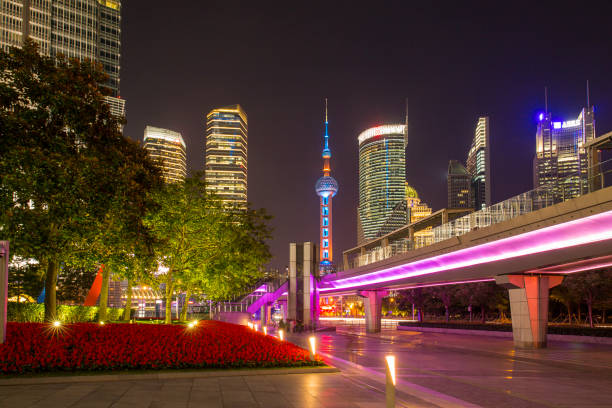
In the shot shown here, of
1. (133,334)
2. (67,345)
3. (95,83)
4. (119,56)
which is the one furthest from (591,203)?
(119,56)

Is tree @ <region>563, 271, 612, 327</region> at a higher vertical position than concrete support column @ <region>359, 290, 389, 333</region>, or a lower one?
higher

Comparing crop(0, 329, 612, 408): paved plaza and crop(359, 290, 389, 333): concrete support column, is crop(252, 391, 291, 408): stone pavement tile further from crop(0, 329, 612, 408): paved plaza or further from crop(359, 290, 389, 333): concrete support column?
crop(359, 290, 389, 333): concrete support column

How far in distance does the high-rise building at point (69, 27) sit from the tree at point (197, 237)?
13227 centimetres

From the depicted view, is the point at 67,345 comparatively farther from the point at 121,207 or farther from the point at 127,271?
the point at 127,271

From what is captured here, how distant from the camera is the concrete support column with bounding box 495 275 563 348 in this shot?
32.9m

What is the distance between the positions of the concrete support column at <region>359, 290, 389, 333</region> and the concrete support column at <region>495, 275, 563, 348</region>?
2802 cm

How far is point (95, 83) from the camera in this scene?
23281mm

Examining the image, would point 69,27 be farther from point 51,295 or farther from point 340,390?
point 340,390

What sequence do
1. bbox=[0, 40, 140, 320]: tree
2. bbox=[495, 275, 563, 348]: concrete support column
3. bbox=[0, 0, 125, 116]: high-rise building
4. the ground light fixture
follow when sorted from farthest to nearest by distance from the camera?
bbox=[0, 0, 125, 116]: high-rise building, bbox=[495, 275, 563, 348]: concrete support column, bbox=[0, 40, 140, 320]: tree, the ground light fixture

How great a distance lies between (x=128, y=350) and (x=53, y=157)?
8.05 meters

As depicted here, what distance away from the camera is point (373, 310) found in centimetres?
6219

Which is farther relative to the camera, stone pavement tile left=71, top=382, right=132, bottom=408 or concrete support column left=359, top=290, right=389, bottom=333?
concrete support column left=359, top=290, right=389, bottom=333

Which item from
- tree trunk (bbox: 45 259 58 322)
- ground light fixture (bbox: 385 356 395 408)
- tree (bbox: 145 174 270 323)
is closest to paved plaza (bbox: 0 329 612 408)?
ground light fixture (bbox: 385 356 395 408)

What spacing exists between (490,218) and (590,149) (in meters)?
6.00
